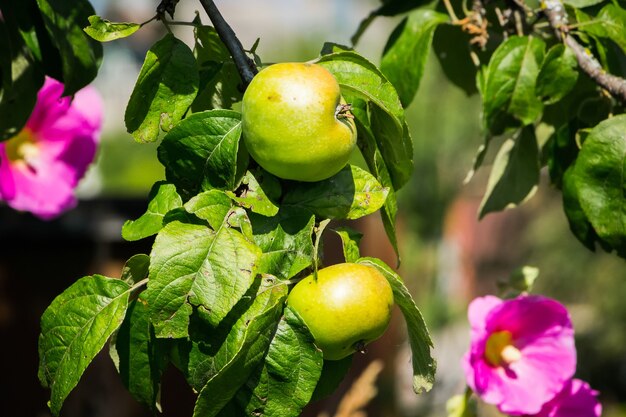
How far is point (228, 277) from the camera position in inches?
24.5

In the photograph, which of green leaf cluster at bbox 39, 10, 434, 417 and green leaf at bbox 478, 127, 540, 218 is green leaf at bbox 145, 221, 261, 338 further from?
green leaf at bbox 478, 127, 540, 218

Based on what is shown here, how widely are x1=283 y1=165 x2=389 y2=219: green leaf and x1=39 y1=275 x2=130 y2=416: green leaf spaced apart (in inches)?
6.4

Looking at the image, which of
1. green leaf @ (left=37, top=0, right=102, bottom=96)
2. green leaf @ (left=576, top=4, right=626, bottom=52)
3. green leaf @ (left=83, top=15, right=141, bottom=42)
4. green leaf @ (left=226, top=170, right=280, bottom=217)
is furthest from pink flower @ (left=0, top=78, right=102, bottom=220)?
green leaf @ (left=576, top=4, right=626, bottom=52)

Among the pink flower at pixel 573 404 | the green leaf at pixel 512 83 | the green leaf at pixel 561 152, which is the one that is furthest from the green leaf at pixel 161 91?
the pink flower at pixel 573 404

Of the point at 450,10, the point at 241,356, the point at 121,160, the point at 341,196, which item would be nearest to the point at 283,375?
the point at 241,356

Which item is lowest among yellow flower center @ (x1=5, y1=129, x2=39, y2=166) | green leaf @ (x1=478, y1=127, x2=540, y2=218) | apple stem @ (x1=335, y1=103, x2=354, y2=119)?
green leaf @ (x1=478, y1=127, x2=540, y2=218)

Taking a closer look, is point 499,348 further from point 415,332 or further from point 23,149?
point 23,149

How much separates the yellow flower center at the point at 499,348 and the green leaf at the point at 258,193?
0.53 meters

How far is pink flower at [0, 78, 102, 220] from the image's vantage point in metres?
1.24

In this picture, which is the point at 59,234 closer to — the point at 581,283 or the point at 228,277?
the point at 228,277

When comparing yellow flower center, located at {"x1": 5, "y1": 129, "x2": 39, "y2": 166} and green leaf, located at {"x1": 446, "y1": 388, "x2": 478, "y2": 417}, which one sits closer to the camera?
green leaf, located at {"x1": 446, "y1": 388, "x2": 478, "y2": 417}

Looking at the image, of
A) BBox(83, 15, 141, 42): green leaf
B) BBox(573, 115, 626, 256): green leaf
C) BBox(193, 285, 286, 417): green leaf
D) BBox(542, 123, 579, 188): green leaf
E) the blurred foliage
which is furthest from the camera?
the blurred foliage

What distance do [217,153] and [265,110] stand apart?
0.06 meters

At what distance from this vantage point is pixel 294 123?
0.66 metres
